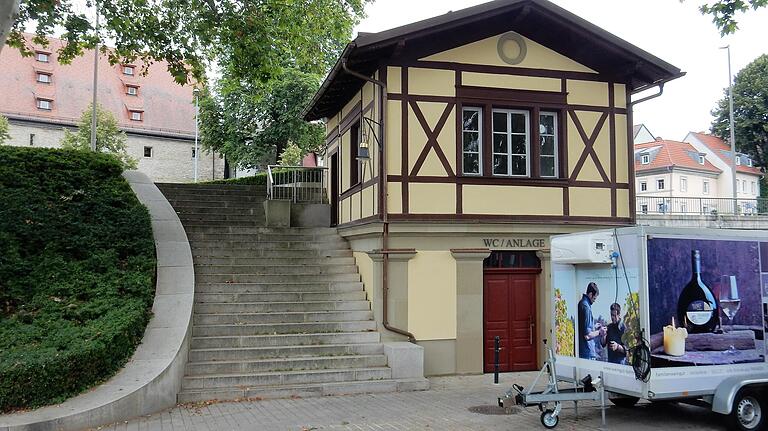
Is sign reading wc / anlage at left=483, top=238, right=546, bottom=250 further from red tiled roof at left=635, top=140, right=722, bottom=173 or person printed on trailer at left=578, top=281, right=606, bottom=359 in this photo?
red tiled roof at left=635, top=140, right=722, bottom=173

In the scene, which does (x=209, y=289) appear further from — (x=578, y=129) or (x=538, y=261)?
(x=578, y=129)

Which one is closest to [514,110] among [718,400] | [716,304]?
[716,304]

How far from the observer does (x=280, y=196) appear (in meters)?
17.8

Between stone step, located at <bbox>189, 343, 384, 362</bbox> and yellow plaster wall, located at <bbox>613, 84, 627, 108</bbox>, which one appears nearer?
stone step, located at <bbox>189, 343, 384, 362</bbox>

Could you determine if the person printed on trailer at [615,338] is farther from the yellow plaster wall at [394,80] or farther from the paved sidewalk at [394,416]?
the yellow plaster wall at [394,80]

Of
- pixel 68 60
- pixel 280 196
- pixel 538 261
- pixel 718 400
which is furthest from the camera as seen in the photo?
pixel 280 196

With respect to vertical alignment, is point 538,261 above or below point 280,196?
below

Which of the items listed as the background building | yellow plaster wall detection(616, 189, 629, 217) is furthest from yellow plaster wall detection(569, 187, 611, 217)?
the background building

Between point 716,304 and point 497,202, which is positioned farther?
point 497,202

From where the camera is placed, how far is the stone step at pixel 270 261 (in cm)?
1324

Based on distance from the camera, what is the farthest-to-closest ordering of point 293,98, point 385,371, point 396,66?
1. point 293,98
2. point 396,66
3. point 385,371

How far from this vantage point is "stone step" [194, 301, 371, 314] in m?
11.5

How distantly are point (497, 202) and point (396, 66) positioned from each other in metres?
3.40

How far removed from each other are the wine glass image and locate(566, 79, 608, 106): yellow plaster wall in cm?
581
